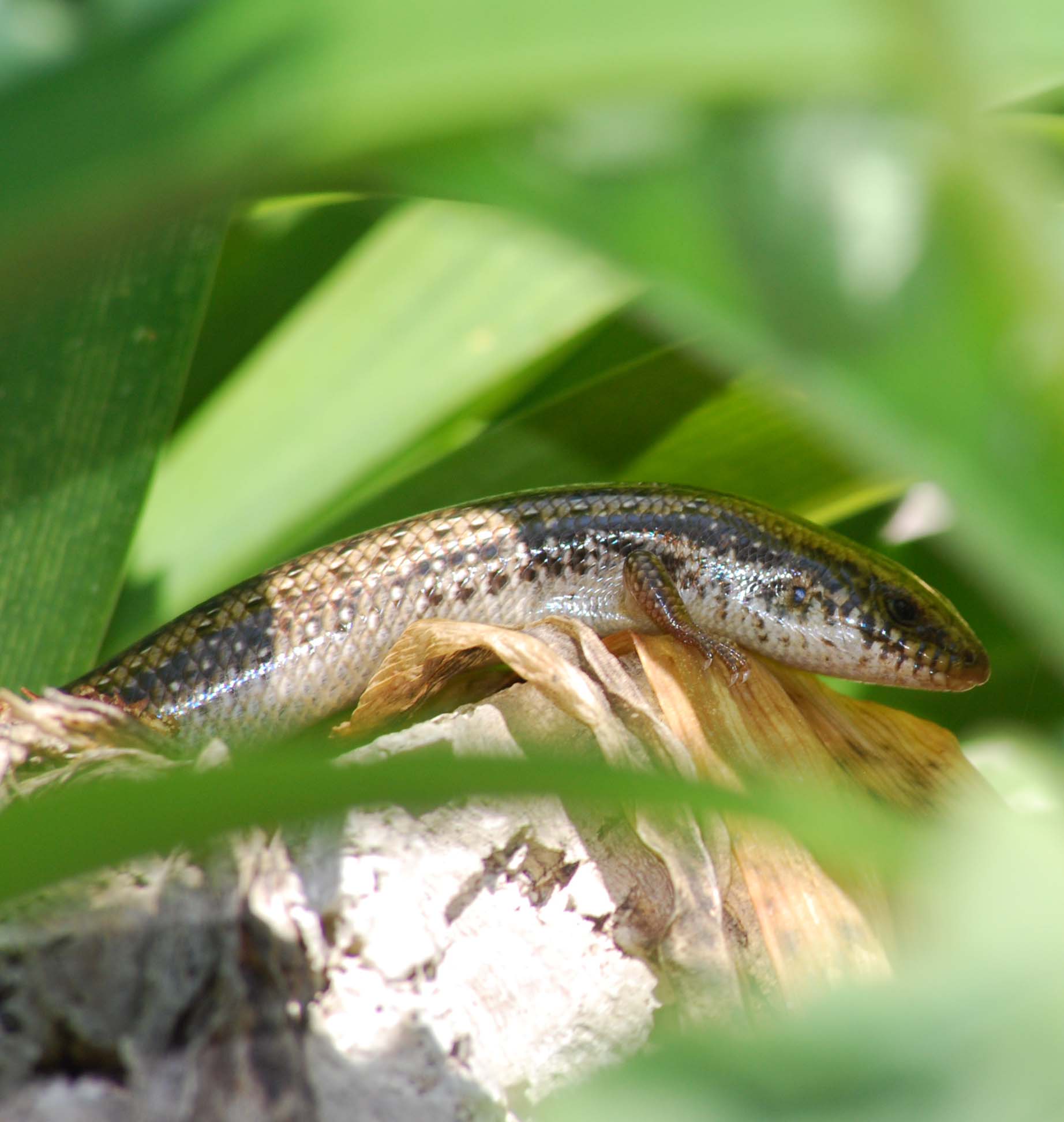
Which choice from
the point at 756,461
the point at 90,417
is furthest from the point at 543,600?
the point at 90,417

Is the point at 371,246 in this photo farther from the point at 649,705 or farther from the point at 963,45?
the point at 963,45

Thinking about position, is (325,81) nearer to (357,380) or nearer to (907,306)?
(907,306)

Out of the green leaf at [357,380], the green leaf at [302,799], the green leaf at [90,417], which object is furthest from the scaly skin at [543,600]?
the green leaf at [302,799]

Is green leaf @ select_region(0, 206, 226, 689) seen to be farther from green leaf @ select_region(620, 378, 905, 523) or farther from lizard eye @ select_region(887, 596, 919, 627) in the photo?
lizard eye @ select_region(887, 596, 919, 627)

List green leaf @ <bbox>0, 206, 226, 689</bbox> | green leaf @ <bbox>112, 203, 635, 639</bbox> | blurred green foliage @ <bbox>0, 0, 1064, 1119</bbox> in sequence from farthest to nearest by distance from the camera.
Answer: green leaf @ <bbox>112, 203, 635, 639</bbox>, green leaf @ <bbox>0, 206, 226, 689</bbox>, blurred green foliage @ <bbox>0, 0, 1064, 1119</bbox>

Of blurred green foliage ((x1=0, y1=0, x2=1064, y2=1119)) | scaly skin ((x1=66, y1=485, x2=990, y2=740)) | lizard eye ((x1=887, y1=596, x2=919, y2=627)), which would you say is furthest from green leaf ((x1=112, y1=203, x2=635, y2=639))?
blurred green foliage ((x1=0, y1=0, x2=1064, y2=1119))

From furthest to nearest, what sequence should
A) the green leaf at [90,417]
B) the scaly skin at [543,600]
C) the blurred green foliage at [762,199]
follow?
the scaly skin at [543,600] → the green leaf at [90,417] → the blurred green foliage at [762,199]

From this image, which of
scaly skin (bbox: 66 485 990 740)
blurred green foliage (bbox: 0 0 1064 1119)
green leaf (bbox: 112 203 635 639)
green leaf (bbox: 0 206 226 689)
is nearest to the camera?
blurred green foliage (bbox: 0 0 1064 1119)

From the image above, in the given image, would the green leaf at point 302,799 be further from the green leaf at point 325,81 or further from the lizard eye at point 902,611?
the lizard eye at point 902,611
